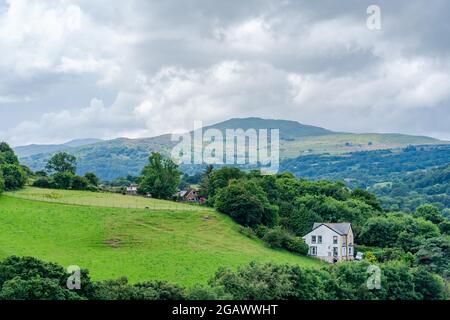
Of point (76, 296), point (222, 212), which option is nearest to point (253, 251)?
point (222, 212)

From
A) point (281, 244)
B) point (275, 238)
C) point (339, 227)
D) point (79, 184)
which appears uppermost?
point (79, 184)

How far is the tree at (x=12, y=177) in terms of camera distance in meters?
89.9

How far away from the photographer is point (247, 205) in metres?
83.3

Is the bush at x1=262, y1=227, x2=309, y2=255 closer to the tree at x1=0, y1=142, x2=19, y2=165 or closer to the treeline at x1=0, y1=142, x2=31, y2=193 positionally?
the treeline at x1=0, y1=142, x2=31, y2=193

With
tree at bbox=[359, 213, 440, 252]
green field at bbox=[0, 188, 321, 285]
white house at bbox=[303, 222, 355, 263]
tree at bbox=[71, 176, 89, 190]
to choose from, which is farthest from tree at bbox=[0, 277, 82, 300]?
tree at bbox=[71, 176, 89, 190]

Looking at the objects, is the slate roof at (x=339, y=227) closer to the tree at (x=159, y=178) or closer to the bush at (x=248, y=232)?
the bush at (x=248, y=232)

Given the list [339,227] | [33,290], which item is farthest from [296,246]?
[33,290]

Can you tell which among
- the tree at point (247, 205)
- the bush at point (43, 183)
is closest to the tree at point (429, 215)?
the tree at point (247, 205)

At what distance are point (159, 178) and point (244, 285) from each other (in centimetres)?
6211

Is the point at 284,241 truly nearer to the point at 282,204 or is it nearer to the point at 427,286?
the point at 282,204

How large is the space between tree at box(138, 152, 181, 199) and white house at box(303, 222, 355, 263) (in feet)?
97.5

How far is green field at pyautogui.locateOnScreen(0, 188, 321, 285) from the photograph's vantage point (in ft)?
193

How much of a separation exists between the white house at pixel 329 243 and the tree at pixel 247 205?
6663mm
